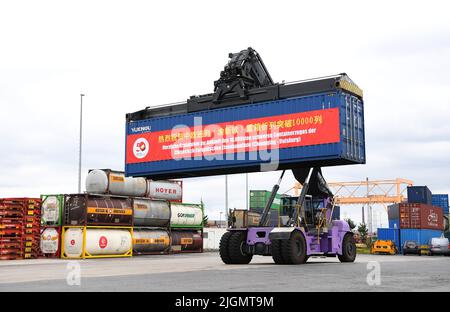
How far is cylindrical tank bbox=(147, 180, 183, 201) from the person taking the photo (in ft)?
113

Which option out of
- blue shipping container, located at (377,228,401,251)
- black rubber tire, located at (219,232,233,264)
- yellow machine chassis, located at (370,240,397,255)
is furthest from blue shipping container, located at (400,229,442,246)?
black rubber tire, located at (219,232,233,264)

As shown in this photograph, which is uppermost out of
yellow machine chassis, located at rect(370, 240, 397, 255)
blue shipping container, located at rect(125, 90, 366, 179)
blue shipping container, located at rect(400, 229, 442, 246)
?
blue shipping container, located at rect(125, 90, 366, 179)

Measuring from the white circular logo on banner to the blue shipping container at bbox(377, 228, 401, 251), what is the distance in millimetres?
24190

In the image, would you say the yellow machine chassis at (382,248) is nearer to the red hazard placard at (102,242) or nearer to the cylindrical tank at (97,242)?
the cylindrical tank at (97,242)

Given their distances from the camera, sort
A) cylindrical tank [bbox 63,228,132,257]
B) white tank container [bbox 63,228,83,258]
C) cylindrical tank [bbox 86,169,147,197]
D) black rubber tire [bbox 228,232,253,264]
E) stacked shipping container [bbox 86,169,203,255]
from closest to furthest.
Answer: black rubber tire [bbox 228,232,253,264] → white tank container [bbox 63,228,83,258] → cylindrical tank [bbox 63,228,132,257] → cylindrical tank [bbox 86,169,147,197] → stacked shipping container [bbox 86,169,203,255]

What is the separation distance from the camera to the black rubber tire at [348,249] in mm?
22306

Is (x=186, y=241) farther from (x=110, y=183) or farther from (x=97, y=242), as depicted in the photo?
(x=97, y=242)

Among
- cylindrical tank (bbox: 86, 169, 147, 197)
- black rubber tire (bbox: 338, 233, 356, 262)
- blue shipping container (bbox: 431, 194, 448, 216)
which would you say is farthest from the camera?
blue shipping container (bbox: 431, 194, 448, 216)

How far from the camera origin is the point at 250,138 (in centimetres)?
2397

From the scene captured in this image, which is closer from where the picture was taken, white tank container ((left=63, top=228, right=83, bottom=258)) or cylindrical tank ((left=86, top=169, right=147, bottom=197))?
white tank container ((left=63, top=228, right=83, bottom=258))

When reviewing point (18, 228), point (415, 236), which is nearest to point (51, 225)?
point (18, 228)

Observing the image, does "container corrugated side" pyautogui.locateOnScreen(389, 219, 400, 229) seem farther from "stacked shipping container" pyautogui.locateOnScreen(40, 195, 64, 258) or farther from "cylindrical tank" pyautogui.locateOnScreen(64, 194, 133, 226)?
"stacked shipping container" pyautogui.locateOnScreen(40, 195, 64, 258)

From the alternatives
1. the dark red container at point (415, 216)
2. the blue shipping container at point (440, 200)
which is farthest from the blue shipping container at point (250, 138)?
the blue shipping container at point (440, 200)

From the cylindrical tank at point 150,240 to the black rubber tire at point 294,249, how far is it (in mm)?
14963
